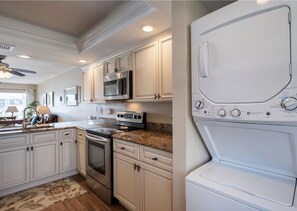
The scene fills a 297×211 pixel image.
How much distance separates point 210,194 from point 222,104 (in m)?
0.49

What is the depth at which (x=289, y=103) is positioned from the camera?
715 millimetres

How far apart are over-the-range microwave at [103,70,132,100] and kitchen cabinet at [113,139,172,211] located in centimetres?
73

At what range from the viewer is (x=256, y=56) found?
80cm

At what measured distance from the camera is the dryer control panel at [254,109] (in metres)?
→ 0.72

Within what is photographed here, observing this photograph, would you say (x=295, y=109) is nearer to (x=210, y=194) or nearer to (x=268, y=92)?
(x=268, y=92)

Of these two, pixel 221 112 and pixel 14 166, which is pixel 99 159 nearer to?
pixel 14 166

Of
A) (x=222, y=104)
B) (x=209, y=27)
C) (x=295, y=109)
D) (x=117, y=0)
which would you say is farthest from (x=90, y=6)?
(x=295, y=109)

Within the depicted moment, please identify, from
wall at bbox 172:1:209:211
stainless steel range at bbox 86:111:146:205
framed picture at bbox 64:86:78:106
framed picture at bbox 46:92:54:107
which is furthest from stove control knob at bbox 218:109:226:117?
framed picture at bbox 46:92:54:107

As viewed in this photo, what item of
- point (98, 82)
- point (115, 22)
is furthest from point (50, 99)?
point (115, 22)

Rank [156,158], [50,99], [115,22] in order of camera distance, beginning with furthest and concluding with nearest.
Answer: [50,99] → [115,22] → [156,158]

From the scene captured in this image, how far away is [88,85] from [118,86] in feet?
3.98

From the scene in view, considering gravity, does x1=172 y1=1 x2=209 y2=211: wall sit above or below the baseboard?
above

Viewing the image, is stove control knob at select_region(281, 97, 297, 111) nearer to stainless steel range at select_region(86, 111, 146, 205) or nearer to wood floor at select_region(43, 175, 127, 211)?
stainless steel range at select_region(86, 111, 146, 205)

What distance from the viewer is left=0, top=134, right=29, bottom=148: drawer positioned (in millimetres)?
2223
